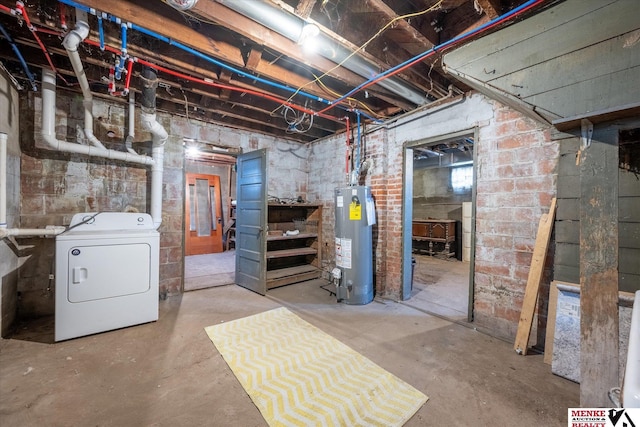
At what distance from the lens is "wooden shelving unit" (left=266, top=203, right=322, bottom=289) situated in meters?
4.27

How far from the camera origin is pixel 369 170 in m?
3.71

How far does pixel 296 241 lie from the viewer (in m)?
4.81

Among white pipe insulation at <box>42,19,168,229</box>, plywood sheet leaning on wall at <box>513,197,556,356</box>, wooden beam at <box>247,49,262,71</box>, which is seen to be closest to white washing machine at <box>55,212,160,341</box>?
white pipe insulation at <box>42,19,168,229</box>

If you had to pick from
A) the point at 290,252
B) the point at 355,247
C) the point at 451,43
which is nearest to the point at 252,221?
the point at 290,252

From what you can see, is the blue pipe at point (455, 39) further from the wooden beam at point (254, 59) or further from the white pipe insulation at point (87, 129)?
the white pipe insulation at point (87, 129)

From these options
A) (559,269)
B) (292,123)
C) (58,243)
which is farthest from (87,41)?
(559,269)

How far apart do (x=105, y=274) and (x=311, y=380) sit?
2.15 metres

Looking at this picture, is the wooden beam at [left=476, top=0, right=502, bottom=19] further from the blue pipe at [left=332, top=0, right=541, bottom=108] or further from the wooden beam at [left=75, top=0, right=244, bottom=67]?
the wooden beam at [left=75, top=0, right=244, bottom=67]

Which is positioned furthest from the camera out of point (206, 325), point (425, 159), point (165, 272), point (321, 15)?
point (425, 159)

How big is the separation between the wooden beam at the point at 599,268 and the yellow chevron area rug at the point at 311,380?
923 millimetres

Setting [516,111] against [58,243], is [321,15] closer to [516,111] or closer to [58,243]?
[516,111]

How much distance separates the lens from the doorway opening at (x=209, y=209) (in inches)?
254

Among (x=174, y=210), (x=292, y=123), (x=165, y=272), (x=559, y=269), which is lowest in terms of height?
(x=165, y=272)

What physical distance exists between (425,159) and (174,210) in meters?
6.43
